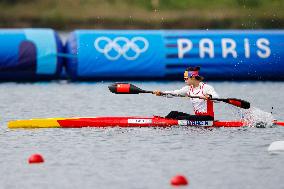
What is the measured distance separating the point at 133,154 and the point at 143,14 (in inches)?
2150

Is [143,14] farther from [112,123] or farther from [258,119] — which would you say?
[112,123]

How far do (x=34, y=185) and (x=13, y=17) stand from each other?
189 ft

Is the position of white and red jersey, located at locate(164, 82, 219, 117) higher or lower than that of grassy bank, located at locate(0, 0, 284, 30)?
lower

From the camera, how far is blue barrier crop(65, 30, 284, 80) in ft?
125

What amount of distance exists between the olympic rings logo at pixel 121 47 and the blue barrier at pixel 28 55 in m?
1.49

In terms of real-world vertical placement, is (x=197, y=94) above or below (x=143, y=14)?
below

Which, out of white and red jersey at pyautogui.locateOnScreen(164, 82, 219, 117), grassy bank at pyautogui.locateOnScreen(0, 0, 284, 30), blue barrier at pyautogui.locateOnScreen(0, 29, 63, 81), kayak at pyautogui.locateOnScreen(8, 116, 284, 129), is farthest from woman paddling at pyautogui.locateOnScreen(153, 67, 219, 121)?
grassy bank at pyautogui.locateOnScreen(0, 0, 284, 30)

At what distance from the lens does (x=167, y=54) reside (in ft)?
126

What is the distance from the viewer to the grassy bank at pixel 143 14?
73938mm

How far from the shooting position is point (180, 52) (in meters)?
38.4

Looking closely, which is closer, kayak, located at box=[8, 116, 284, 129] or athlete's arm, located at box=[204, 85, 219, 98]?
athlete's arm, located at box=[204, 85, 219, 98]

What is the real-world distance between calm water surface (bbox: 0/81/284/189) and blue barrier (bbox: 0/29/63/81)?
6191 mm

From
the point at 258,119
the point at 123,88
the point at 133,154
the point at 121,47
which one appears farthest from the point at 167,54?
the point at 133,154

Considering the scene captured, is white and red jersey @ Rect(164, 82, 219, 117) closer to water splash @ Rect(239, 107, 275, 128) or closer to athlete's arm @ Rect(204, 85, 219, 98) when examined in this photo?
athlete's arm @ Rect(204, 85, 219, 98)
